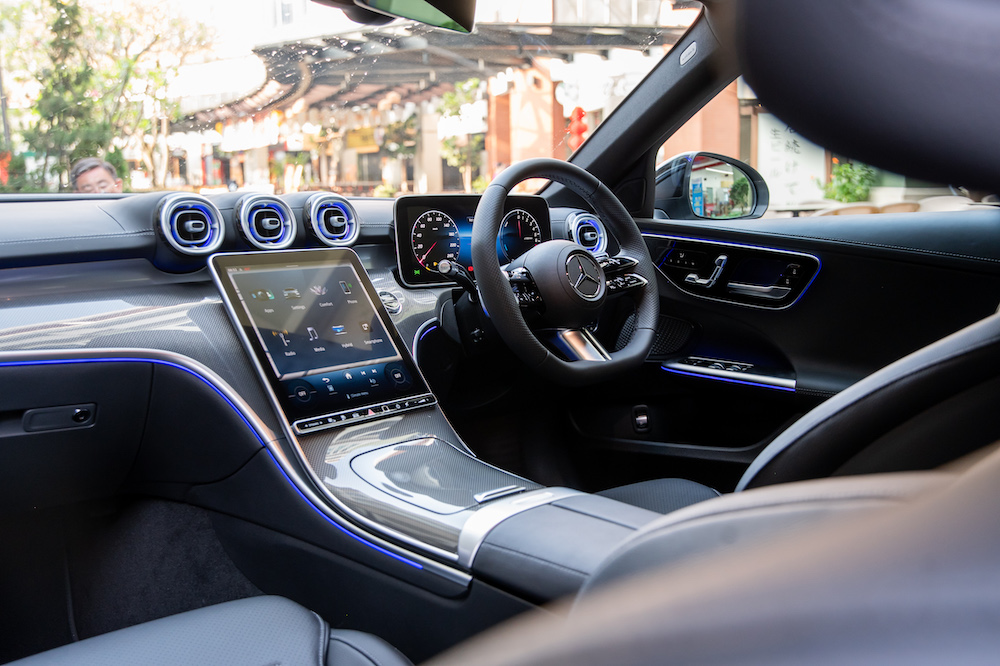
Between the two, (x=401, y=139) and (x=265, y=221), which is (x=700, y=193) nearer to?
(x=401, y=139)

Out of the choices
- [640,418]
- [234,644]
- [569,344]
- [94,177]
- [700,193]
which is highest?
[94,177]

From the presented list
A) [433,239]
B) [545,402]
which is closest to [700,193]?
[545,402]

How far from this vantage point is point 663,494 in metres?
1.82

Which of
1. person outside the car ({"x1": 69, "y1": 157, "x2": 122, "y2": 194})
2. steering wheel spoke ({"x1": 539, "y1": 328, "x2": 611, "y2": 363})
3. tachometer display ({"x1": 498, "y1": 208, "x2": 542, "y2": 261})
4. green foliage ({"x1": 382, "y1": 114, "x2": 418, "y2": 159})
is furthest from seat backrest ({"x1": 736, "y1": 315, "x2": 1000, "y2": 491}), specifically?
green foliage ({"x1": 382, "y1": 114, "x2": 418, "y2": 159})

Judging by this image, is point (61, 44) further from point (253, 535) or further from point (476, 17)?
point (476, 17)

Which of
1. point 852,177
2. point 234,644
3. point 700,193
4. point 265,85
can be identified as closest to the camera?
point 852,177

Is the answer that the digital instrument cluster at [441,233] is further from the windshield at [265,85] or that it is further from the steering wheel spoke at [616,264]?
the steering wheel spoke at [616,264]

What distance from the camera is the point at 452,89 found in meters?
3.19

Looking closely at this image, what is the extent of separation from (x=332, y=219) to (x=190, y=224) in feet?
1.25

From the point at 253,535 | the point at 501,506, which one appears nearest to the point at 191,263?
the point at 253,535

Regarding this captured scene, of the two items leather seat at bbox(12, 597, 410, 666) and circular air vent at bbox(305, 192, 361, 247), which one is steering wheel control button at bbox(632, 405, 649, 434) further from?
leather seat at bbox(12, 597, 410, 666)

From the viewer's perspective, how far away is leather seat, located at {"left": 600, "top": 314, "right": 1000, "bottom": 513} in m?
0.78

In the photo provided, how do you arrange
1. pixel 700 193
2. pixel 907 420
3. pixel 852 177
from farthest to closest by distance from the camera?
pixel 700 193 → pixel 907 420 → pixel 852 177

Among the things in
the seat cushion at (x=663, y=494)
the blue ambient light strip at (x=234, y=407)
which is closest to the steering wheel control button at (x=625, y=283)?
the seat cushion at (x=663, y=494)
